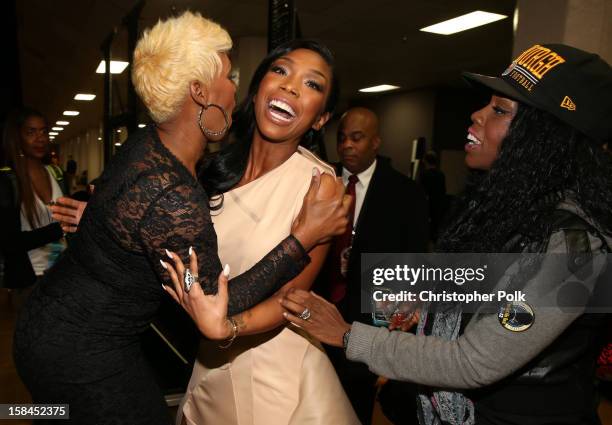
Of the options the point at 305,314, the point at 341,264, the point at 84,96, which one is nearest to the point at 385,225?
the point at 341,264

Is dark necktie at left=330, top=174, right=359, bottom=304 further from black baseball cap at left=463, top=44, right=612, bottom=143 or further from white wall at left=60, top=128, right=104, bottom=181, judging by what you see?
white wall at left=60, top=128, right=104, bottom=181

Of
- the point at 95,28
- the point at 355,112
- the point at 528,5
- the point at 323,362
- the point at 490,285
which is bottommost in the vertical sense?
the point at 323,362

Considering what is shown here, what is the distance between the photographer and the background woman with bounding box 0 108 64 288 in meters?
2.56

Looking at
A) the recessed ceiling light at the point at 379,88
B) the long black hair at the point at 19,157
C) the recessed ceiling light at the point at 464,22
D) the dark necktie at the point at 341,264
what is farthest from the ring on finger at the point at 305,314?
the recessed ceiling light at the point at 379,88

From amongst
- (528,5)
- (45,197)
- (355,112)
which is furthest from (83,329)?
(528,5)

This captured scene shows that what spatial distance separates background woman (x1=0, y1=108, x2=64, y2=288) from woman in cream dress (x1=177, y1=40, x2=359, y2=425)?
4.65ft

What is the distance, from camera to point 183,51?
49.0 inches

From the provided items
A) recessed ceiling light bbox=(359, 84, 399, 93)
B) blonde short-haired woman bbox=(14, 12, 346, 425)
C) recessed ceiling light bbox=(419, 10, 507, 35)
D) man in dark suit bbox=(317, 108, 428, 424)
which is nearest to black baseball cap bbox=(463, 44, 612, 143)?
blonde short-haired woman bbox=(14, 12, 346, 425)

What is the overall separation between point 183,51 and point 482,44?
7831 mm

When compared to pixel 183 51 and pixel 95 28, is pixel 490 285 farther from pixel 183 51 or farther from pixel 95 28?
pixel 95 28

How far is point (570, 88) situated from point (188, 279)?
0.94 metres

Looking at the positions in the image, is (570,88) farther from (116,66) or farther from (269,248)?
(116,66)

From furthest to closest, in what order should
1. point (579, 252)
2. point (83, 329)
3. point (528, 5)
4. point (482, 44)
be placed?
point (482, 44) < point (528, 5) < point (83, 329) < point (579, 252)

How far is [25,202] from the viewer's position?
2805mm
